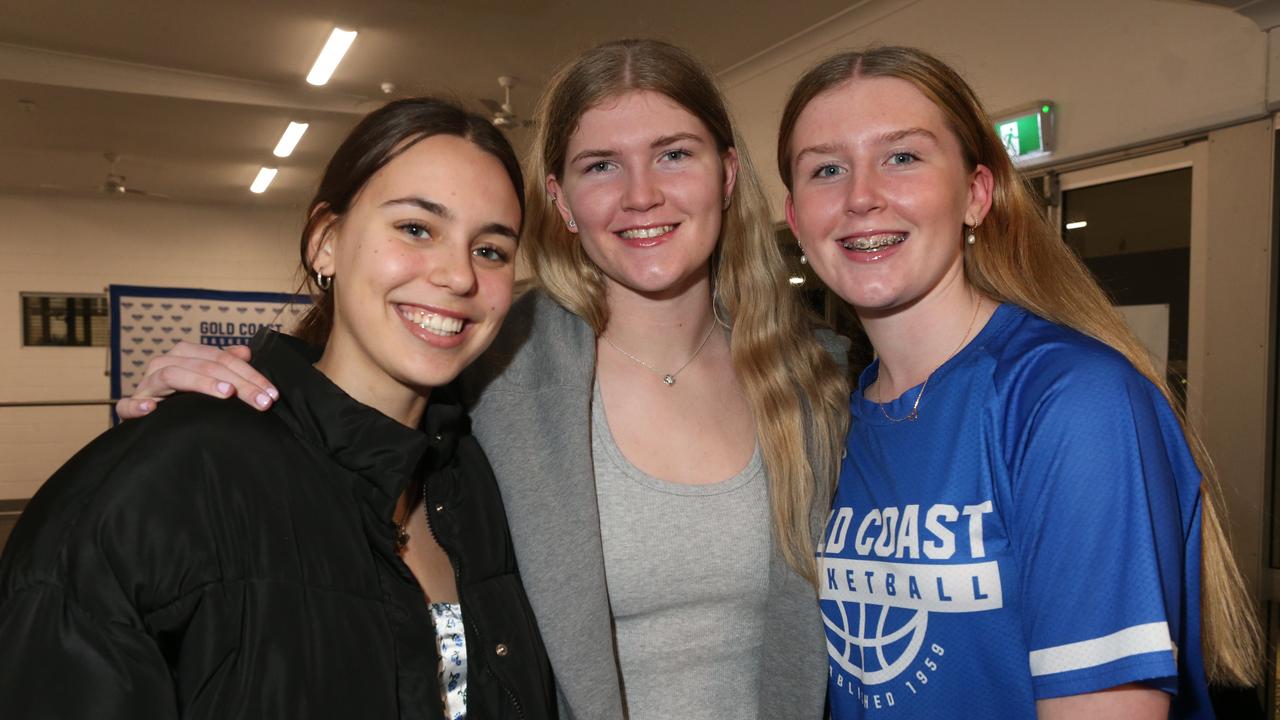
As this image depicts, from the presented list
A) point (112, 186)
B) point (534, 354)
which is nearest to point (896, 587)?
point (534, 354)

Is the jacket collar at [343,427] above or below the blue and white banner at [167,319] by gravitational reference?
below

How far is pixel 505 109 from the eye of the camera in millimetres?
7344

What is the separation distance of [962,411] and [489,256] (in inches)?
33.1

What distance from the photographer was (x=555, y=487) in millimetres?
1676

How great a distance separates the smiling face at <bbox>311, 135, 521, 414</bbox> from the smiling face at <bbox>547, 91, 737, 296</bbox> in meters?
0.38

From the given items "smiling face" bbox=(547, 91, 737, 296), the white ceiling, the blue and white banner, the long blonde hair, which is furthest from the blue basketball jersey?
the blue and white banner

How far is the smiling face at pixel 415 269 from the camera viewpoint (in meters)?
1.41

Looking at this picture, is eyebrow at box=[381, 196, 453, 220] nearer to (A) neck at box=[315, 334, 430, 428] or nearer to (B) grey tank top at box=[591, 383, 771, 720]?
(A) neck at box=[315, 334, 430, 428]

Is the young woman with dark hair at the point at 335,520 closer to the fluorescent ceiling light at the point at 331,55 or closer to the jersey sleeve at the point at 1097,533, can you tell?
the jersey sleeve at the point at 1097,533

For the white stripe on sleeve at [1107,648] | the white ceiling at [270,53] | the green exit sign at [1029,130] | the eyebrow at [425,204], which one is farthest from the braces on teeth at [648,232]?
the white ceiling at [270,53]

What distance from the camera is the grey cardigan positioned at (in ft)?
5.24

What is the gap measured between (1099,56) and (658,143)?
3.80 metres

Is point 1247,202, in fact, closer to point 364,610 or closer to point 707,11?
point 707,11

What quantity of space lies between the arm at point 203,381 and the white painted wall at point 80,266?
36.2ft
